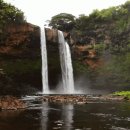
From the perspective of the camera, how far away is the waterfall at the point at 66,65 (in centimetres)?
5422

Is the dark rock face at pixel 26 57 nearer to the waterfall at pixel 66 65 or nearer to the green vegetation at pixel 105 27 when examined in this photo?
the waterfall at pixel 66 65

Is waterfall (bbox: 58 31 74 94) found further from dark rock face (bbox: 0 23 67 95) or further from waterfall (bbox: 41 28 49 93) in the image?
waterfall (bbox: 41 28 49 93)

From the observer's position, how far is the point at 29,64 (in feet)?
173

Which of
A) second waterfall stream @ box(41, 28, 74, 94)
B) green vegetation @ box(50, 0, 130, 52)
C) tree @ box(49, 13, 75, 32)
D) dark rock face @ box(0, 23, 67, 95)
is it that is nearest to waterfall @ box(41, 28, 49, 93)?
second waterfall stream @ box(41, 28, 74, 94)

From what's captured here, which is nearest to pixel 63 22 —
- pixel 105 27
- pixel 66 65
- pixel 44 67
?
pixel 105 27

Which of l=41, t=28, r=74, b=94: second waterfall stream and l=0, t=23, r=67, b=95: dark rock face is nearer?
l=0, t=23, r=67, b=95: dark rock face

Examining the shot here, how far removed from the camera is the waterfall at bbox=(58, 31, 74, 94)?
5422 cm

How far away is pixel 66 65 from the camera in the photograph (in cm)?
5531

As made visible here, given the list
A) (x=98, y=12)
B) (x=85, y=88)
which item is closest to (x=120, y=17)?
(x=98, y=12)

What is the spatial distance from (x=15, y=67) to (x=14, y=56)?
1.83m

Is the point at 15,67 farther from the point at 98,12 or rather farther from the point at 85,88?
the point at 98,12

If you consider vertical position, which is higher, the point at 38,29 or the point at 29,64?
the point at 38,29

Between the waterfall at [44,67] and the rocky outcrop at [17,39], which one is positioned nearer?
the rocky outcrop at [17,39]

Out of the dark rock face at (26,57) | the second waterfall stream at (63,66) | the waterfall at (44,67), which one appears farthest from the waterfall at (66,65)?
the waterfall at (44,67)
